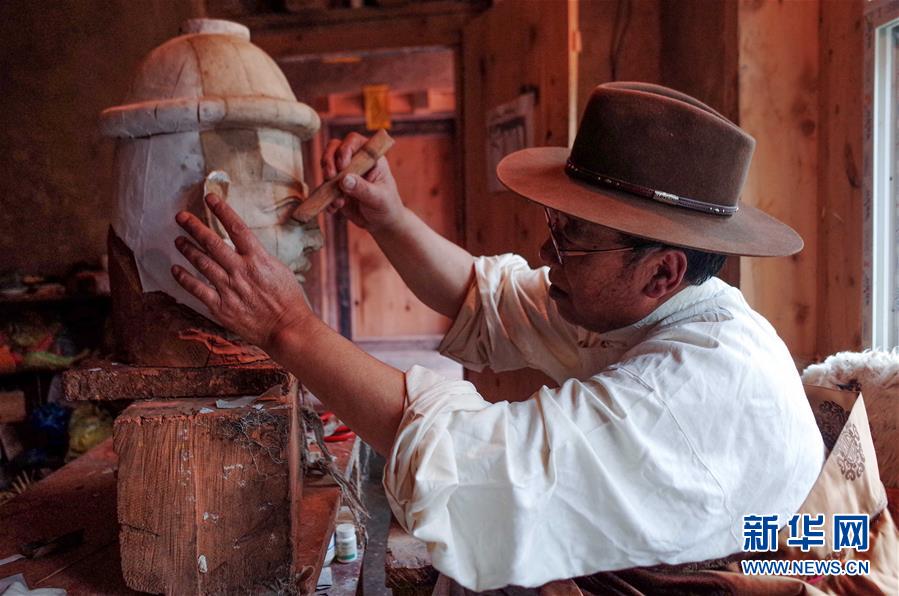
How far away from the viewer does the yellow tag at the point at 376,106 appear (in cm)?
569

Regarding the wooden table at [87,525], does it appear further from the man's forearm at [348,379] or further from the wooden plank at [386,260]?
the wooden plank at [386,260]

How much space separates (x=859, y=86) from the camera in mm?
2268

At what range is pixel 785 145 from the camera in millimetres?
2562

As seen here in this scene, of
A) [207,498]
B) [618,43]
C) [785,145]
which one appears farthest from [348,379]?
[618,43]

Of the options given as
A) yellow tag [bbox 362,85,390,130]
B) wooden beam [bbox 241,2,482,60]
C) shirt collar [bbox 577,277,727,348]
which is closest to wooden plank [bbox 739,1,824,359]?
shirt collar [bbox 577,277,727,348]

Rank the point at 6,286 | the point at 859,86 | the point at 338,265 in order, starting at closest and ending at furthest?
1. the point at 859,86
2. the point at 6,286
3. the point at 338,265

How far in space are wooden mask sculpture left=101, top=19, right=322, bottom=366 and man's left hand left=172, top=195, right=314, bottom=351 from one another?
5.9 inches

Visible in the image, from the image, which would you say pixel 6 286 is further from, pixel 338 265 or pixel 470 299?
pixel 338 265

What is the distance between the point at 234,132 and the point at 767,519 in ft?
4.46

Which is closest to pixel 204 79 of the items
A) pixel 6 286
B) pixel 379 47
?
pixel 379 47

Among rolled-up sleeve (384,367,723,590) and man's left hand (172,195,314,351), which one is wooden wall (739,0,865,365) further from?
man's left hand (172,195,314,351)

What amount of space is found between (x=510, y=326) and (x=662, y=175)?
2.23 feet

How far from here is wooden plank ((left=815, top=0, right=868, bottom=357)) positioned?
2.28 meters

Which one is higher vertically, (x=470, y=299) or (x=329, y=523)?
(x=470, y=299)
